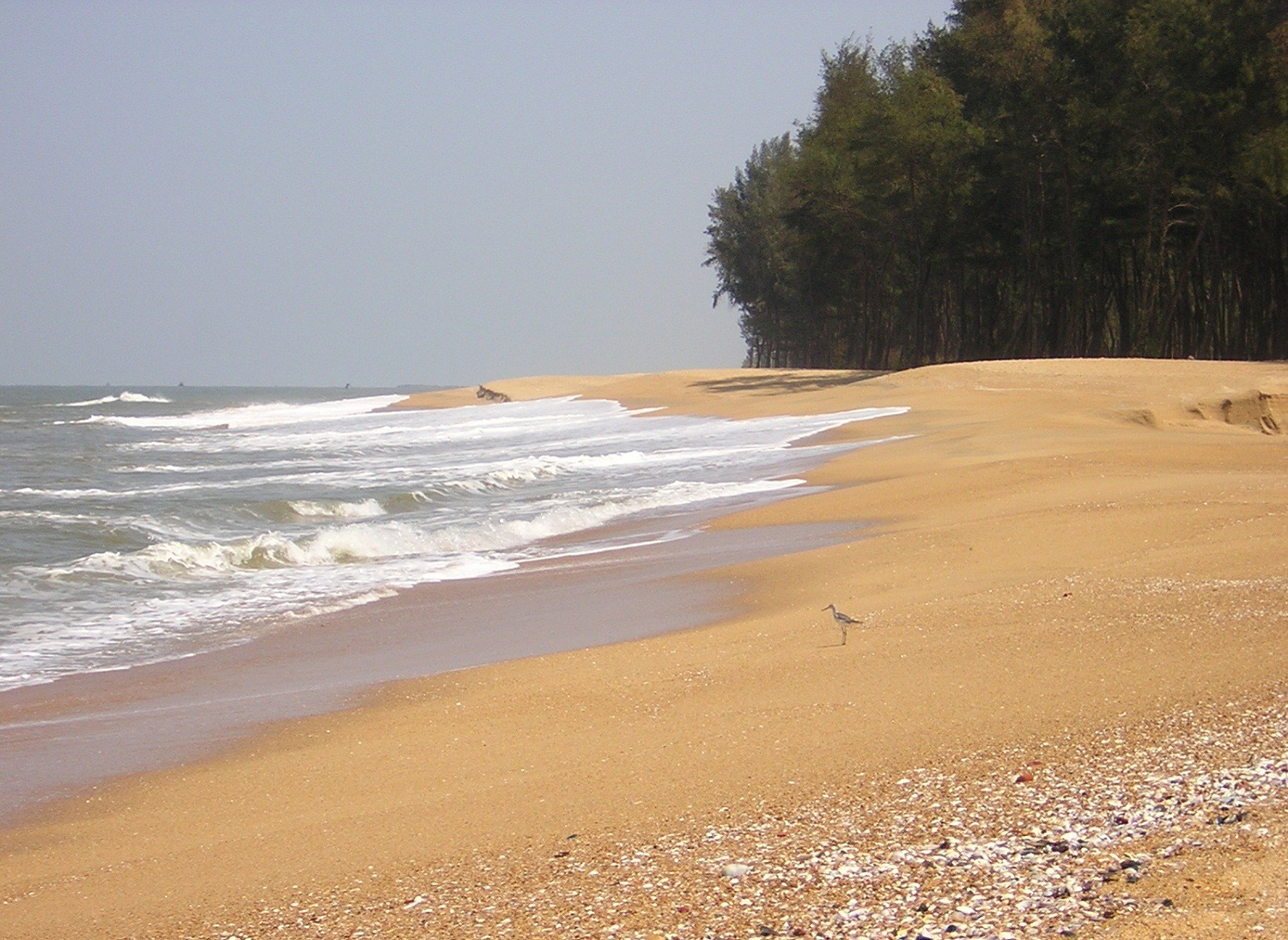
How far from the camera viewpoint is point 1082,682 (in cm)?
566

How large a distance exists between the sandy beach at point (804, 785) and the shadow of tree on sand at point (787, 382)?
31.0 metres

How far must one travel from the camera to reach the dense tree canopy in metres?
33.8

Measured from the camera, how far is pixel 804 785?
4.81m

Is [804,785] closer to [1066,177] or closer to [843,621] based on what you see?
[843,621]

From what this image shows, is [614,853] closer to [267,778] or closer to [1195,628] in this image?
[267,778]

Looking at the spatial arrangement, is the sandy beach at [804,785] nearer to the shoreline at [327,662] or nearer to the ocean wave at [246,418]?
the shoreline at [327,662]

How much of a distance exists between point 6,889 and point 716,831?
2.94 meters

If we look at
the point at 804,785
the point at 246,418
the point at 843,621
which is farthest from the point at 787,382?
the point at 804,785

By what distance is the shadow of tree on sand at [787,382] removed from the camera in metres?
41.0

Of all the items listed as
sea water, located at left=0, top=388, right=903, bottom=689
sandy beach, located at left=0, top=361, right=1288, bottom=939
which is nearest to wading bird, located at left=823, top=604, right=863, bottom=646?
sandy beach, located at left=0, top=361, right=1288, bottom=939

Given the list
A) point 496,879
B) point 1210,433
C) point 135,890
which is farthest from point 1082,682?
point 1210,433

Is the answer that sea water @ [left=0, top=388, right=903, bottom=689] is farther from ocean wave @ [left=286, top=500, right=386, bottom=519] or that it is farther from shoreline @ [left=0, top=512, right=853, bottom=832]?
shoreline @ [left=0, top=512, right=853, bottom=832]

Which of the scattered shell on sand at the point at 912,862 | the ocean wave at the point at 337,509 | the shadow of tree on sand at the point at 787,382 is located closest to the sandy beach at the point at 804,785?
the scattered shell on sand at the point at 912,862

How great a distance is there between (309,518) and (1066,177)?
1151 inches
